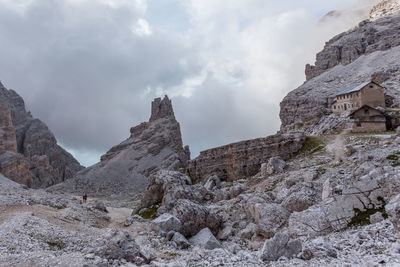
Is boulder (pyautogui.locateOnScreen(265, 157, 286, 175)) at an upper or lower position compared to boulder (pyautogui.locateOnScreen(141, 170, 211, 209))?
upper

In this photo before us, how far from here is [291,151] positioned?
48.7m

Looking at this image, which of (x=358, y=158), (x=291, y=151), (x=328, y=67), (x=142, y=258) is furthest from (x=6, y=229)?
(x=328, y=67)

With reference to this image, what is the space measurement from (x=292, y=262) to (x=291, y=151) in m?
36.2

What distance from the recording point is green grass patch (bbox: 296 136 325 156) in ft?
149

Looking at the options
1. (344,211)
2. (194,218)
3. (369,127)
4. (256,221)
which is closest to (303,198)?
Answer: (256,221)

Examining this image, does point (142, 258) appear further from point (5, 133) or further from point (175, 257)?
point (5, 133)

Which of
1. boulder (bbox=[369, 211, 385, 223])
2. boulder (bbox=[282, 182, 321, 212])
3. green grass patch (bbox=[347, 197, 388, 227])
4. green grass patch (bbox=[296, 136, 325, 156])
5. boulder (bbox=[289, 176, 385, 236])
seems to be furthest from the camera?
green grass patch (bbox=[296, 136, 325, 156])

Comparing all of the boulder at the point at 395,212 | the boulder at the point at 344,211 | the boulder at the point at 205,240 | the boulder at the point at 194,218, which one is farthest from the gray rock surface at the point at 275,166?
the boulder at the point at 395,212

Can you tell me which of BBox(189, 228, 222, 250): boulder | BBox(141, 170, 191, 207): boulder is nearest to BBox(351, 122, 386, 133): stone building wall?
BBox(141, 170, 191, 207): boulder

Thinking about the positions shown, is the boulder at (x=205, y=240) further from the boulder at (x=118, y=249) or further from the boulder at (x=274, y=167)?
the boulder at (x=274, y=167)

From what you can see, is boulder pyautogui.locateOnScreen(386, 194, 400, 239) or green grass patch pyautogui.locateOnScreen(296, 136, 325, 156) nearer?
boulder pyautogui.locateOnScreen(386, 194, 400, 239)

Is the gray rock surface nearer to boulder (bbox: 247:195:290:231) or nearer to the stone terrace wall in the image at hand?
the stone terrace wall

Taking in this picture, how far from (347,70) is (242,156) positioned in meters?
105

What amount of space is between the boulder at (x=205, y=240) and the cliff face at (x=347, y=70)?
73.8 meters
